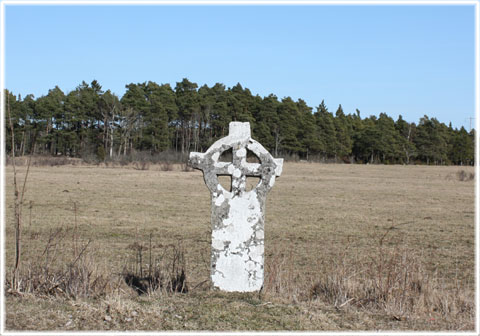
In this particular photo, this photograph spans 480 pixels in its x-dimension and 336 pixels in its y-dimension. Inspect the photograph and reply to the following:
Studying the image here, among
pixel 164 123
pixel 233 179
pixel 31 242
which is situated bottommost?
pixel 31 242

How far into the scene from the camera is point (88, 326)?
15.1 ft

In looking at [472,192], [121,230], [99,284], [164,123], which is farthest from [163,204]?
[164,123]

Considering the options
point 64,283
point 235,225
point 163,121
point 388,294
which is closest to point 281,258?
point 235,225

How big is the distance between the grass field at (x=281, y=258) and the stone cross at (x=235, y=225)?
245mm

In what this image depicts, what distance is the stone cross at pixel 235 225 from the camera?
6.04 meters

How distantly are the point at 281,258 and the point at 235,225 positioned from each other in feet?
13.7

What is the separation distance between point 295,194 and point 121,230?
12004 millimetres

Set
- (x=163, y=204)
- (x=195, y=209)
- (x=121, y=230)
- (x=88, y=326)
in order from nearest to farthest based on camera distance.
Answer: (x=88, y=326) → (x=121, y=230) → (x=195, y=209) → (x=163, y=204)

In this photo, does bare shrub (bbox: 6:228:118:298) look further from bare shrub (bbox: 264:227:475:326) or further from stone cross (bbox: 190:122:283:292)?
bare shrub (bbox: 264:227:475:326)

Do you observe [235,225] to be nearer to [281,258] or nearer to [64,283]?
[64,283]

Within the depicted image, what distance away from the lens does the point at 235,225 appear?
6.03 meters

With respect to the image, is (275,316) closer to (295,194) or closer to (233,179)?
(233,179)

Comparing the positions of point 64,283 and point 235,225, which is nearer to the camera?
point 64,283

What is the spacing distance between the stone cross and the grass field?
245 mm
